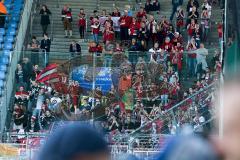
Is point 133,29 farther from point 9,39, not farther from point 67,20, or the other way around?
point 9,39

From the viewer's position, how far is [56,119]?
20266 mm

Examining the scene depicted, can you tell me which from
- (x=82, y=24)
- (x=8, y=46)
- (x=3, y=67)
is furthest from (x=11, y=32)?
(x=3, y=67)

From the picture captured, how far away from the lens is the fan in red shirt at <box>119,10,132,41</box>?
26.7m

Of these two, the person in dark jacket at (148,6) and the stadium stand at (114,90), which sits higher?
the person in dark jacket at (148,6)

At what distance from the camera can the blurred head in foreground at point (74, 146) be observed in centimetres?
268

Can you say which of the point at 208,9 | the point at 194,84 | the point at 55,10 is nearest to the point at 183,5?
the point at 208,9

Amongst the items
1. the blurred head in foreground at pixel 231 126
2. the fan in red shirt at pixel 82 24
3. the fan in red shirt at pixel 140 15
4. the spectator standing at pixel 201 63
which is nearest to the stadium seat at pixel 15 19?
the fan in red shirt at pixel 82 24

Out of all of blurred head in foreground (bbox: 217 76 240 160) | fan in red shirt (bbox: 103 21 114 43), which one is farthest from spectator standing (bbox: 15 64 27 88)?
blurred head in foreground (bbox: 217 76 240 160)

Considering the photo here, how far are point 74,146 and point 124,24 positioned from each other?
24.3 meters

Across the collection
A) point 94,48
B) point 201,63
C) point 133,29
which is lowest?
point 201,63

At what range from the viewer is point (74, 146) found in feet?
8.81

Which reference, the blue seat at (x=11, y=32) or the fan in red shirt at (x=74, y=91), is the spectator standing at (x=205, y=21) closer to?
the blue seat at (x=11, y=32)

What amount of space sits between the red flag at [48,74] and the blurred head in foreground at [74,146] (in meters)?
18.0

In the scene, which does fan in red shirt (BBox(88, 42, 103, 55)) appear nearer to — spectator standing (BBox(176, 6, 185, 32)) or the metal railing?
the metal railing
